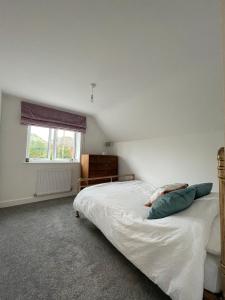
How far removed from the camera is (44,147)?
149 inches

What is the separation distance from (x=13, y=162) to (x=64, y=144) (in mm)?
1312

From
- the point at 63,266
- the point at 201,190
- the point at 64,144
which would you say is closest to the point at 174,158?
the point at 201,190

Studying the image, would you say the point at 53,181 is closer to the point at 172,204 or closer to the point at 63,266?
the point at 63,266

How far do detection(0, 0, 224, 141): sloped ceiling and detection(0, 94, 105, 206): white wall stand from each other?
1.61ft

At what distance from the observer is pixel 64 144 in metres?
4.14

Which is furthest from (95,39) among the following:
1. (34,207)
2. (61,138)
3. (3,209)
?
(3,209)

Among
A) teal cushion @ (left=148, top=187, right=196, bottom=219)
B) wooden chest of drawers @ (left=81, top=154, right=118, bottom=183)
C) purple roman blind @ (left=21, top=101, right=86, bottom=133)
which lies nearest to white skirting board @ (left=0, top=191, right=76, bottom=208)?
Result: wooden chest of drawers @ (left=81, top=154, right=118, bottom=183)

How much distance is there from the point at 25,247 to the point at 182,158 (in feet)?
10.1

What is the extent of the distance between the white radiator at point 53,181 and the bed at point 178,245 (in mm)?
2509

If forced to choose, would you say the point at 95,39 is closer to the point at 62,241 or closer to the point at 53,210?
the point at 62,241

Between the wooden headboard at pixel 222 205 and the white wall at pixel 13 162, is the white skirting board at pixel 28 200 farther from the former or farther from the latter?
the wooden headboard at pixel 222 205

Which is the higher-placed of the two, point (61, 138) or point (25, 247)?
point (61, 138)

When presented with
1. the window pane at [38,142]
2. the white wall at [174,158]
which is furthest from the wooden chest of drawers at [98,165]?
the window pane at [38,142]

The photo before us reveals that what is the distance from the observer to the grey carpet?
1241 mm
